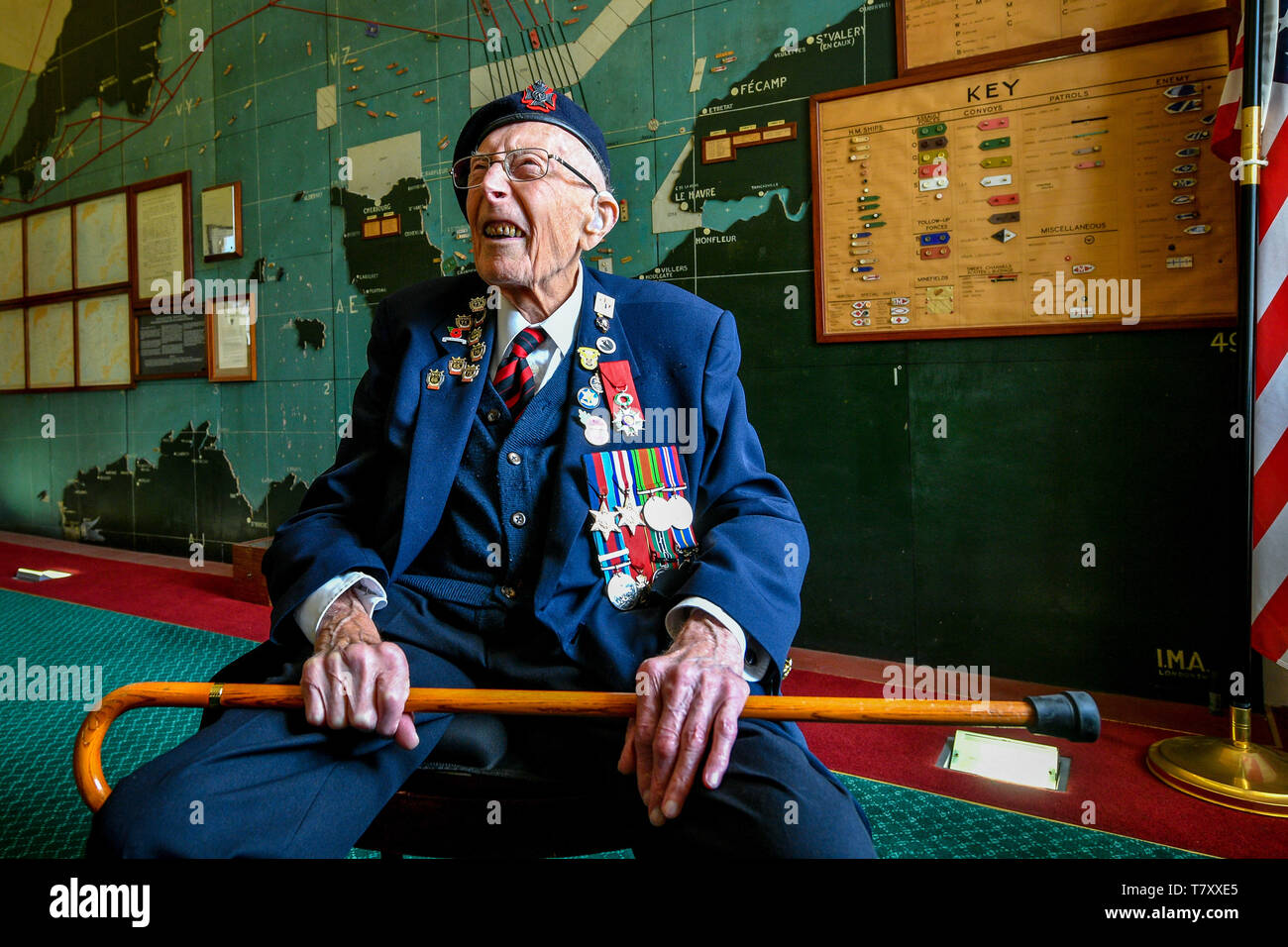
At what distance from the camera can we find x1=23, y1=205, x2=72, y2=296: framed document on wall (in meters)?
5.34

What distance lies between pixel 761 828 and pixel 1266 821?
163 cm

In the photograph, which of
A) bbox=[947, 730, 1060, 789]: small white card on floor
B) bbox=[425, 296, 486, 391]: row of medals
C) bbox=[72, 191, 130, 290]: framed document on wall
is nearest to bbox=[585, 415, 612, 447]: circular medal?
bbox=[425, 296, 486, 391]: row of medals

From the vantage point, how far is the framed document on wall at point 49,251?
210 inches

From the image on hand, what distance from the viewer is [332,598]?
3.69ft

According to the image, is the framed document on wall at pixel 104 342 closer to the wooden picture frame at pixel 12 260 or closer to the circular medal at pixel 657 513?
the wooden picture frame at pixel 12 260

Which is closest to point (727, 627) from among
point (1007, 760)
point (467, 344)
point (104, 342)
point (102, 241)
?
point (467, 344)

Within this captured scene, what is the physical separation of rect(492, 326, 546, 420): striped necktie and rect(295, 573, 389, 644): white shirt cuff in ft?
1.18

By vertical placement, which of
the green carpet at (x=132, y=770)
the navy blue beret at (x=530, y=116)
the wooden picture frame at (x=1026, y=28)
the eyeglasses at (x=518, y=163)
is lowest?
the green carpet at (x=132, y=770)

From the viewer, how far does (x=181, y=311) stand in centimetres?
466

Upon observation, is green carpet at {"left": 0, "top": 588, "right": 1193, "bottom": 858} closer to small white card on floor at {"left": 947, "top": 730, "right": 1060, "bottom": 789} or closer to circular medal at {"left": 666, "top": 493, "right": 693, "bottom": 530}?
small white card on floor at {"left": 947, "top": 730, "right": 1060, "bottom": 789}

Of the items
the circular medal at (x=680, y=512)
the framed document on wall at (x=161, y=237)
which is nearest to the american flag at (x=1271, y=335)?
the circular medal at (x=680, y=512)

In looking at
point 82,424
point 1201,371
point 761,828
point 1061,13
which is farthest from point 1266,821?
point 82,424

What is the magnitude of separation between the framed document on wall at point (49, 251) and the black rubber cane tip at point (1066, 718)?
6.46m

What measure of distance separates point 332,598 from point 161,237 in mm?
4718
